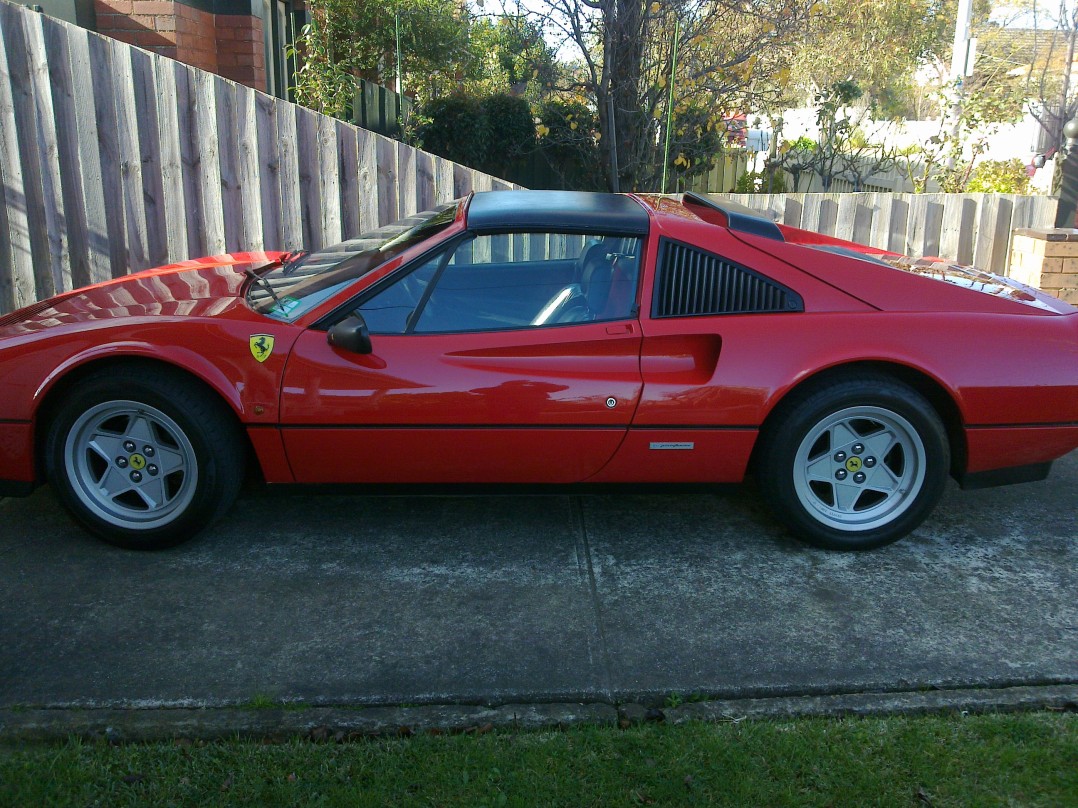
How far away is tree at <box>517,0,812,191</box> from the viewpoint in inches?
337

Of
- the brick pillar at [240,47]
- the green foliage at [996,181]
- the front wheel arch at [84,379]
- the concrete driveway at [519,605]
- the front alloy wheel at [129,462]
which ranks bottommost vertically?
the concrete driveway at [519,605]

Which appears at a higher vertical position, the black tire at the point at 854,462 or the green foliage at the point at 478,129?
the green foliage at the point at 478,129

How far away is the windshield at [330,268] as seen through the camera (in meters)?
4.04

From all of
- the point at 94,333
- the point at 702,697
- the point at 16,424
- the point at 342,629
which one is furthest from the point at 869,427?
the point at 16,424

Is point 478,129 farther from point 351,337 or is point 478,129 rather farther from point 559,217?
point 351,337

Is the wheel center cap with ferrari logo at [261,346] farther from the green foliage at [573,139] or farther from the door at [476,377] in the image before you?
the green foliage at [573,139]

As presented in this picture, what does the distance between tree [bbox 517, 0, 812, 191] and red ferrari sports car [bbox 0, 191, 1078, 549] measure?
4.90 metres

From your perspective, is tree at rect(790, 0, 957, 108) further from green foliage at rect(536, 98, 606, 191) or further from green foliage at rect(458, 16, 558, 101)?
green foliage at rect(536, 98, 606, 191)

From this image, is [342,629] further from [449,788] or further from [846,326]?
[846,326]

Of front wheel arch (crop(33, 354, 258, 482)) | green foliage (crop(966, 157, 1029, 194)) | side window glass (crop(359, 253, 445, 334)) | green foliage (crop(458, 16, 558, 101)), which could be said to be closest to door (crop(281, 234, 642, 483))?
side window glass (crop(359, 253, 445, 334))

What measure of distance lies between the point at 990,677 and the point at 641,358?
1642mm

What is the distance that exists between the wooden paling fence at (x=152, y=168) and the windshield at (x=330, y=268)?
230cm

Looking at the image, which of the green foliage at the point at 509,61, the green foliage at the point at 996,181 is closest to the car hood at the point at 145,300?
the green foliage at the point at 509,61

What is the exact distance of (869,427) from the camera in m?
4.13
